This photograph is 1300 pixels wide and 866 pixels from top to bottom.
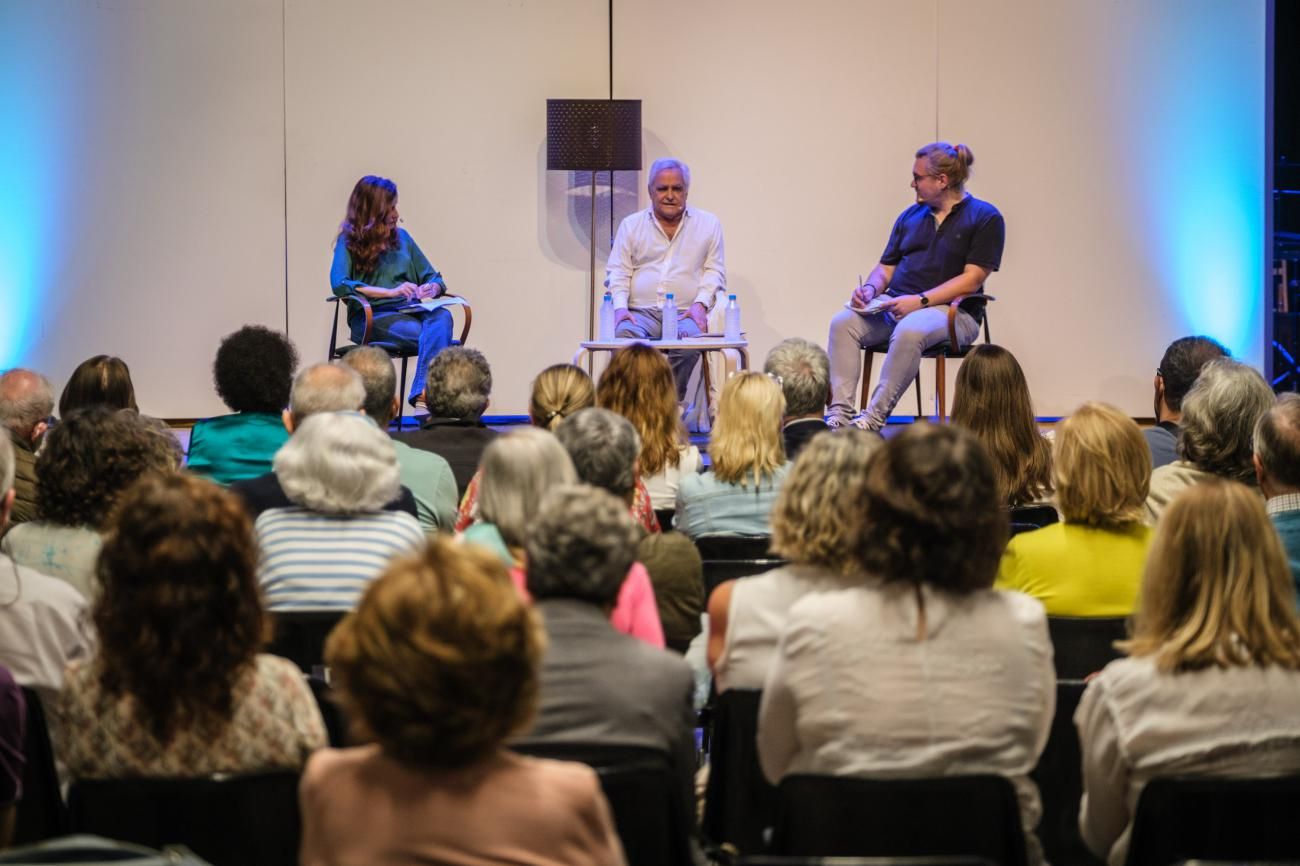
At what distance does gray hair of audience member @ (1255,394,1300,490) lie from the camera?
3066 millimetres

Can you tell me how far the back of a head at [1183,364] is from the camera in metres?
4.65

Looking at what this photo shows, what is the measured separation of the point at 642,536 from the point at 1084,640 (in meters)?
0.99

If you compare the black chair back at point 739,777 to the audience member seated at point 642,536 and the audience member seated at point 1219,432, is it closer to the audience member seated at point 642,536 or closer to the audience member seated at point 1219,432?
the audience member seated at point 642,536

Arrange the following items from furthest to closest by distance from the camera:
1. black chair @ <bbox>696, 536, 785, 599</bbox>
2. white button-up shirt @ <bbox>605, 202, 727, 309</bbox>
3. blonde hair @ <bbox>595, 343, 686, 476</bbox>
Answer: white button-up shirt @ <bbox>605, 202, 727, 309</bbox> → blonde hair @ <bbox>595, 343, 686, 476</bbox> → black chair @ <bbox>696, 536, 785, 599</bbox>

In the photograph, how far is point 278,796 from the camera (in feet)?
6.56

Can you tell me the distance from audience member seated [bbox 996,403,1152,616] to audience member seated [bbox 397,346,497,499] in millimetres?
1997

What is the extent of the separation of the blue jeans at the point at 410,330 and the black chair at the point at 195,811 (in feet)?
17.3

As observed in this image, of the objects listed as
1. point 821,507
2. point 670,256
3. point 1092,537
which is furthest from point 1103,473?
point 670,256

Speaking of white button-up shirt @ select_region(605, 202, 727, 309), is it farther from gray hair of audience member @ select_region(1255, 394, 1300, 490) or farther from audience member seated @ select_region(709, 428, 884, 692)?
audience member seated @ select_region(709, 428, 884, 692)

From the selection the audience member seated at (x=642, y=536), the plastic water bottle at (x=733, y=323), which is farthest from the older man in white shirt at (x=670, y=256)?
the audience member seated at (x=642, y=536)

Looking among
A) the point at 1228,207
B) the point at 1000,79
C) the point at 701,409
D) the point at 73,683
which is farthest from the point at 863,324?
the point at 73,683

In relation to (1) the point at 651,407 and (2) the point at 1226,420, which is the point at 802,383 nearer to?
(1) the point at 651,407

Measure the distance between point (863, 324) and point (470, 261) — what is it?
273cm

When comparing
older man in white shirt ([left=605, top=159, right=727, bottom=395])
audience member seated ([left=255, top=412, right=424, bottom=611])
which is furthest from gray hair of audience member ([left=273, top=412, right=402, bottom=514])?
older man in white shirt ([left=605, top=159, right=727, bottom=395])
